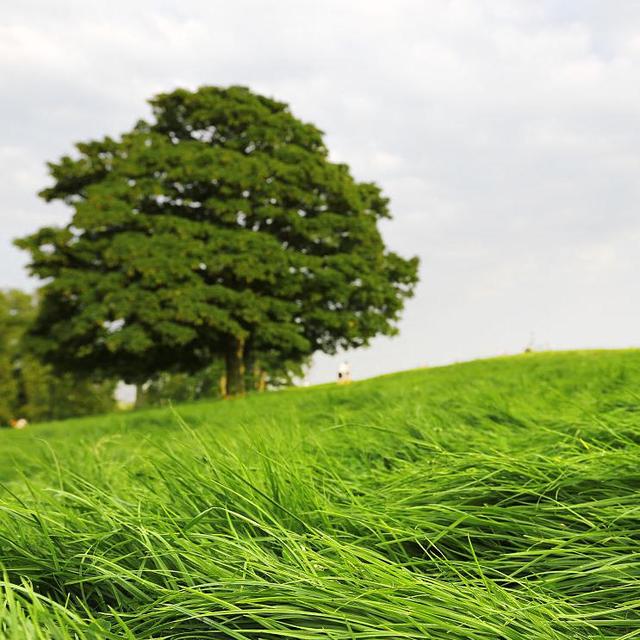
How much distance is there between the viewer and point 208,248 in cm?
1902

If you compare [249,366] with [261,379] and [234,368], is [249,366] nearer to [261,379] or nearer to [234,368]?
[261,379]

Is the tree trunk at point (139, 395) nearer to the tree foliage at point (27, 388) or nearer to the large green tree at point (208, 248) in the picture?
the large green tree at point (208, 248)

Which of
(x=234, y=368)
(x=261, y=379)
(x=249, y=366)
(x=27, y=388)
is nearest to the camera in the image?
(x=234, y=368)

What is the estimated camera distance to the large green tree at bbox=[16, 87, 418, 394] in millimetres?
18703

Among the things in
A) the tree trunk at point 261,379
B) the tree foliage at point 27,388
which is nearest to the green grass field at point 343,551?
the tree trunk at point 261,379

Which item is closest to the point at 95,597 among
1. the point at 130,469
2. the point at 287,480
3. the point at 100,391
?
the point at 287,480

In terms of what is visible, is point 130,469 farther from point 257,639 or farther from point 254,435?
point 257,639

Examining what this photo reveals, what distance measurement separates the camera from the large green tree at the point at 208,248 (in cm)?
1870

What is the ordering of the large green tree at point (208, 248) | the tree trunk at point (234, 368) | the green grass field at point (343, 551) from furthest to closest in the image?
the tree trunk at point (234, 368)
the large green tree at point (208, 248)
the green grass field at point (343, 551)

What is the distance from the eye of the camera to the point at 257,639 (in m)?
1.58

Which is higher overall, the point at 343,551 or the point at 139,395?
the point at 139,395

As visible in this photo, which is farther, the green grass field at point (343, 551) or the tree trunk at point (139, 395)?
the tree trunk at point (139, 395)

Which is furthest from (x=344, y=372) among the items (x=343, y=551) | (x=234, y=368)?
(x=343, y=551)

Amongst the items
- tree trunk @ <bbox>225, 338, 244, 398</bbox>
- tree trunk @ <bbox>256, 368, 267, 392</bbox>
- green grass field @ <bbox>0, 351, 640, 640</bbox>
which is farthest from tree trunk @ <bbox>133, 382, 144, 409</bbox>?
green grass field @ <bbox>0, 351, 640, 640</bbox>
